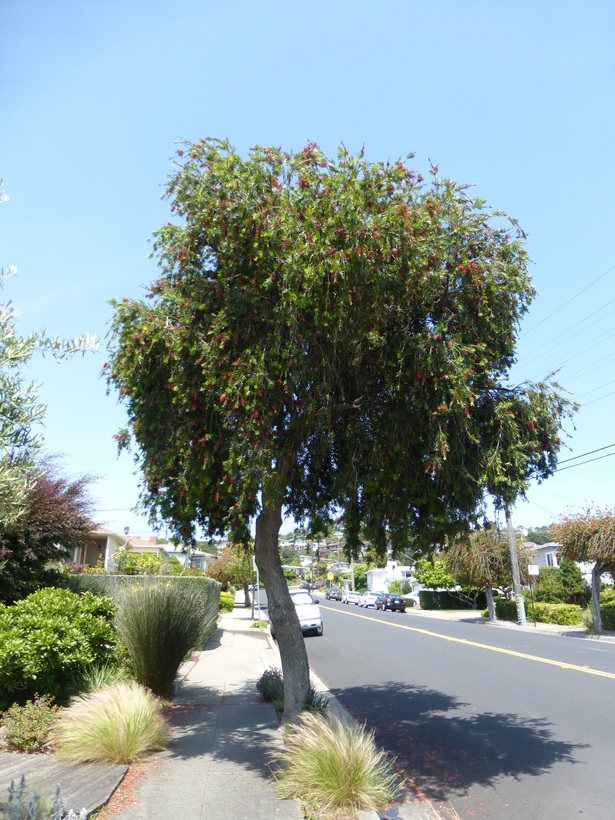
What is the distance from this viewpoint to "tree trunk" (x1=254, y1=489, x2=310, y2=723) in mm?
8359

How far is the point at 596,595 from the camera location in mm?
26250

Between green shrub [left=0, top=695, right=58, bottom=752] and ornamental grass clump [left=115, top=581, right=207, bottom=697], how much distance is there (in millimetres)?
2868

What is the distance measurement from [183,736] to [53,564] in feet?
20.7

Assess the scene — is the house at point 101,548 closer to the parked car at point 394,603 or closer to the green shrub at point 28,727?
the parked car at point 394,603

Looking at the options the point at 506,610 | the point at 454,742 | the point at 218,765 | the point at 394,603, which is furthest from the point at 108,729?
the point at 394,603

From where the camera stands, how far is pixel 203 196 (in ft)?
24.7

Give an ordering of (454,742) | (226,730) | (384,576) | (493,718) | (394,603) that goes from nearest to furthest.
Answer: (454,742) → (226,730) → (493,718) → (394,603) → (384,576)

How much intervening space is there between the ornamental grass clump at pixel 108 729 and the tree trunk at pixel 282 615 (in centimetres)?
171

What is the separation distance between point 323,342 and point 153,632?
19.9ft

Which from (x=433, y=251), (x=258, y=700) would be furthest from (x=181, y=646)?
(x=433, y=251)

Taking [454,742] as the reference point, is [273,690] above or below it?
above

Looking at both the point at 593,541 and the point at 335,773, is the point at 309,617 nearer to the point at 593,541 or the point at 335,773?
the point at 593,541

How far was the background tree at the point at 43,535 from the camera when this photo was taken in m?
11.8

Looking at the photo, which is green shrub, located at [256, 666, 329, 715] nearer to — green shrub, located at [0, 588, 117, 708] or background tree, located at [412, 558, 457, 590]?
green shrub, located at [0, 588, 117, 708]
